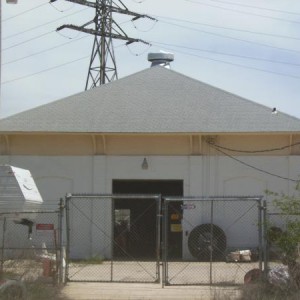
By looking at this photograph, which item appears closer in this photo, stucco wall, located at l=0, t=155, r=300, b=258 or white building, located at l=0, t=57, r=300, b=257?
white building, located at l=0, t=57, r=300, b=257

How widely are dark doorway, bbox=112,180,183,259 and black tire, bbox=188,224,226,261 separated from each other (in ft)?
5.50

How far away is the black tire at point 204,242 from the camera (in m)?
25.6

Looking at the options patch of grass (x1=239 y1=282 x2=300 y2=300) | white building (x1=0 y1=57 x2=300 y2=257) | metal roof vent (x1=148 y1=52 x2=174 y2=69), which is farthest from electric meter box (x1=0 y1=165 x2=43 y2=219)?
metal roof vent (x1=148 y1=52 x2=174 y2=69)

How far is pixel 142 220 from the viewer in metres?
29.9

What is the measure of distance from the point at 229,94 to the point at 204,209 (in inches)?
216

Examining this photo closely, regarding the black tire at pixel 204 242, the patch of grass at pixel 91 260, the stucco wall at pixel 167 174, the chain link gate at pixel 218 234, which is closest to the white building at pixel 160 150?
the stucco wall at pixel 167 174

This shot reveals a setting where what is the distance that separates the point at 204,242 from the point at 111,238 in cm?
422

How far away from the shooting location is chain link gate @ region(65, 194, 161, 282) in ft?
72.0

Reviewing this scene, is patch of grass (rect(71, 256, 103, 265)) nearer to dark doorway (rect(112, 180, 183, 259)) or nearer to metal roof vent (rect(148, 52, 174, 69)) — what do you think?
dark doorway (rect(112, 180, 183, 259))

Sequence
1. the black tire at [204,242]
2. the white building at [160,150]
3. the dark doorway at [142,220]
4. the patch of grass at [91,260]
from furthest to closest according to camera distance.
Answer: the dark doorway at [142,220]
the white building at [160,150]
the black tire at [204,242]
the patch of grass at [91,260]

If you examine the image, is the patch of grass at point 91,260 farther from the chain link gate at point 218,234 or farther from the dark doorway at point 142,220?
the chain link gate at point 218,234

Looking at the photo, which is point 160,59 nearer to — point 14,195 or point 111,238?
point 111,238

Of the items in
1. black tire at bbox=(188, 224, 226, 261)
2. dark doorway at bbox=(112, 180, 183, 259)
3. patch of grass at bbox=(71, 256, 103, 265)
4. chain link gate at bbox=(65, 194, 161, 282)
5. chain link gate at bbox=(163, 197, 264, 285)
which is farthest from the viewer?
dark doorway at bbox=(112, 180, 183, 259)

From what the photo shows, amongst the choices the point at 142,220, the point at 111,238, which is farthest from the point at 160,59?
the point at 111,238
